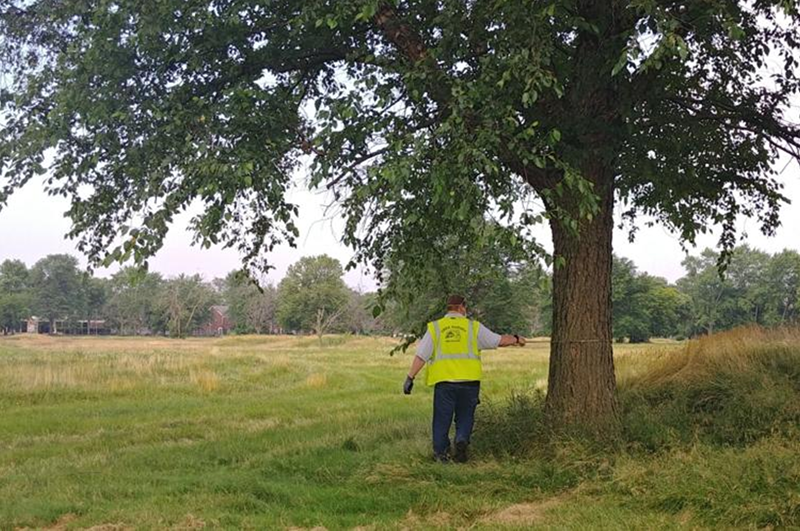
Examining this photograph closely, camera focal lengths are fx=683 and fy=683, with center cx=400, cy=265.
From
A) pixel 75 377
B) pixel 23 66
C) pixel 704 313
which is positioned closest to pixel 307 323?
pixel 704 313

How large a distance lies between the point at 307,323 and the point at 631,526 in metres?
86.6

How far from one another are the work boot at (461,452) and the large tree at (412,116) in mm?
1079

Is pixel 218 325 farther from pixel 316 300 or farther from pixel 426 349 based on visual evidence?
pixel 426 349

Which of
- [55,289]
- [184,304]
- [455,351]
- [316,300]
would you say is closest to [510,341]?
[455,351]

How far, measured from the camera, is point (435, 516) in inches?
219

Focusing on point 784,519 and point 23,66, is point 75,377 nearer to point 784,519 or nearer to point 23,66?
point 23,66

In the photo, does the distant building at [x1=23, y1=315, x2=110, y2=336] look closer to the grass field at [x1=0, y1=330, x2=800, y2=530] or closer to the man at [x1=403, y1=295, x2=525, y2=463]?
the grass field at [x1=0, y1=330, x2=800, y2=530]

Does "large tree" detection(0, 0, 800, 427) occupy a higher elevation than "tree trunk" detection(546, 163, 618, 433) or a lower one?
higher

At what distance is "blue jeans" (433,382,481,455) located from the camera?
7.70 metres

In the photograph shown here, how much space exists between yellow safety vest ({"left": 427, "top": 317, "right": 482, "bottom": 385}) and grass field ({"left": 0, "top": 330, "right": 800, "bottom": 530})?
34.4 inches

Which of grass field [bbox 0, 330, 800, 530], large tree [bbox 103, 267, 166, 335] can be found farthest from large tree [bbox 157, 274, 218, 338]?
grass field [bbox 0, 330, 800, 530]

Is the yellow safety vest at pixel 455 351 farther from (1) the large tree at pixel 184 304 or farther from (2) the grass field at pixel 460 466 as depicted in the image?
(1) the large tree at pixel 184 304

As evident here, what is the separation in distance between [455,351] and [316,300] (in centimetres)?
8005

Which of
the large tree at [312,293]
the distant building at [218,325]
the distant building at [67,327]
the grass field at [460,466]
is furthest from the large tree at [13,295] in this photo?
the grass field at [460,466]
